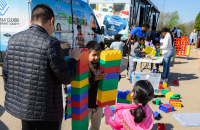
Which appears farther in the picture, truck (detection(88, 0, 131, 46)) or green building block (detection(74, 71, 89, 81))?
truck (detection(88, 0, 131, 46))

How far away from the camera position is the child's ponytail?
1.43m

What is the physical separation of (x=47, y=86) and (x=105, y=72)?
84cm

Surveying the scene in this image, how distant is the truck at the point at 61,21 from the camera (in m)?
4.65

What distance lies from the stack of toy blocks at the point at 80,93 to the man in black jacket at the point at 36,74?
0.33 metres

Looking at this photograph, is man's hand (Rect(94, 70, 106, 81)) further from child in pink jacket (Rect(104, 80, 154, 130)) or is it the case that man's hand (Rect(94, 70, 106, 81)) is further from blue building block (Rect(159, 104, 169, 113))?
blue building block (Rect(159, 104, 169, 113))

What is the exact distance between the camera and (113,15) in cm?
1156

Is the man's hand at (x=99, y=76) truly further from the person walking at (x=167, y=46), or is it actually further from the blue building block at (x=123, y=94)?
the person walking at (x=167, y=46)

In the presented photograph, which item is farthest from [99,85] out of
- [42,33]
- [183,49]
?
[183,49]

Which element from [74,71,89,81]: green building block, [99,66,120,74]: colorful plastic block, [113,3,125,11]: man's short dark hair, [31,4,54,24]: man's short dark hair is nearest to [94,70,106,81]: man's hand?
[99,66,120,74]: colorful plastic block

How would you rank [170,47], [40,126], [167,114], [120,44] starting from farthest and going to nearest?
1. [120,44]
2. [170,47]
3. [167,114]
4. [40,126]

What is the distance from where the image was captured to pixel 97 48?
218cm

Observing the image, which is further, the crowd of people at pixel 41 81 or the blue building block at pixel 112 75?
the blue building block at pixel 112 75

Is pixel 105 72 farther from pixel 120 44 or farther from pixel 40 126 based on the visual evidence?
pixel 120 44

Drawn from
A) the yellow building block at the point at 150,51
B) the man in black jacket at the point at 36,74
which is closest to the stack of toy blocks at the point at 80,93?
the man in black jacket at the point at 36,74
